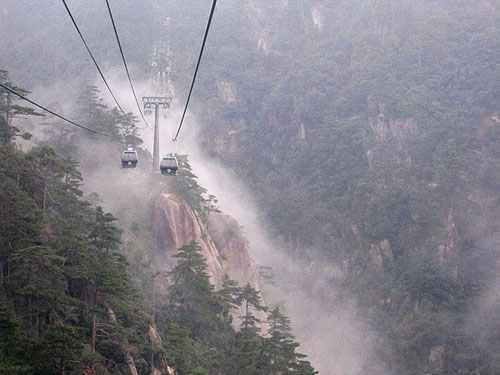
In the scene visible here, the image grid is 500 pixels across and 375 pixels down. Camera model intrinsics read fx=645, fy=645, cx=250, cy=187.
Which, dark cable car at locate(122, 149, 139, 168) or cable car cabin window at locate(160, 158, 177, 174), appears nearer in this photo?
dark cable car at locate(122, 149, 139, 168)

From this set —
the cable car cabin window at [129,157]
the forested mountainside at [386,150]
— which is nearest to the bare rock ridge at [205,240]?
the cable car cabin window at [129,157]

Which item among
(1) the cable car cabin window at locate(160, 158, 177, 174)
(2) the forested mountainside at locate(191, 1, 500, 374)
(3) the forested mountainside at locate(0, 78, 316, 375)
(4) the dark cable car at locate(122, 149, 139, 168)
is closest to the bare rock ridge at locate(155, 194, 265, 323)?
(3) the forested mountainside at locate(0, 78, 316, 375)

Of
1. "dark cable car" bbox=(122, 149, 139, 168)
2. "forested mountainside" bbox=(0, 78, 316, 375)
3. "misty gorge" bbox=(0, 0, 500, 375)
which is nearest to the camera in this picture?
"forested mountainside" bbox=(0, 78, 316, 375)

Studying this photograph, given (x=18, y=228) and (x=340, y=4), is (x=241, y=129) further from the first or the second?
(x=18, y=228)

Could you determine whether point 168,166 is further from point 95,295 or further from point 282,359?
point 282,359

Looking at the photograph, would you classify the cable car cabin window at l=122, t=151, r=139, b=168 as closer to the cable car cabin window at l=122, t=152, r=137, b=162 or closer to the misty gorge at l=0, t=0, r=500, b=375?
the cable car cabin window at l=122, t=152, r=137, b=162

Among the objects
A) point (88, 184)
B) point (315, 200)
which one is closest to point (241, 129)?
point (315, 200)

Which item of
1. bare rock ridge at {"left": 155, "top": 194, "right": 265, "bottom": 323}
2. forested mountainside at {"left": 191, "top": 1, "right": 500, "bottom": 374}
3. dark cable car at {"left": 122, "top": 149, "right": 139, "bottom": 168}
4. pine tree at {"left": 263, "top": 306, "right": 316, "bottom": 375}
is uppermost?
forested mountainside at {"left": 191, "top": 1, "right": 500, "bottom": 374}
